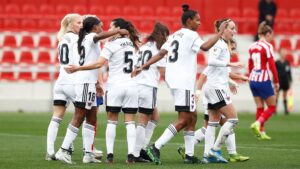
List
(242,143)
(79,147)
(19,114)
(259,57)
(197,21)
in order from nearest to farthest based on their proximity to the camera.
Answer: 1. (197,21)
2. (79,147)
3. (242,143)
4. (259,57)
5. (19,114)

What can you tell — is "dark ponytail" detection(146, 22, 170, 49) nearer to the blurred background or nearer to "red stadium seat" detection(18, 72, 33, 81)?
the blurred background

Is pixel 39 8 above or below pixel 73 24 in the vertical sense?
above

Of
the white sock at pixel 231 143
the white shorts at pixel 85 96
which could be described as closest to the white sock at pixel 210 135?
the white sock at pixel 231 143

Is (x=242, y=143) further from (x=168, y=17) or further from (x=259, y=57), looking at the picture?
(x=168, y=17)

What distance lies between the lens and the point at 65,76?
14828mm

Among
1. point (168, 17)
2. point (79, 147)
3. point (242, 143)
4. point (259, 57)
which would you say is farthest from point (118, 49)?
point (168, 17)

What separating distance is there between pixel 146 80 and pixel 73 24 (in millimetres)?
1505

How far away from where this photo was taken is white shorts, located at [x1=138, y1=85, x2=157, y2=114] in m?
14.9

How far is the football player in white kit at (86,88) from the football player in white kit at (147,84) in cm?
77

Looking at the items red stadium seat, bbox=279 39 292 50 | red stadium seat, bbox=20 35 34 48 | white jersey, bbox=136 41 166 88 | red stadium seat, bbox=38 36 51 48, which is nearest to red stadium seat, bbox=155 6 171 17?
red stadium seat, bbox=279 39 292 50

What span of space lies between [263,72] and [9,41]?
1646cm

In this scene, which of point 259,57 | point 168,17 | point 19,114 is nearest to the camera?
point 259,57

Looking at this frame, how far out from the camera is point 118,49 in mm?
14305

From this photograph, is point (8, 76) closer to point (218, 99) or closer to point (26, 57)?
point (26, 57)
